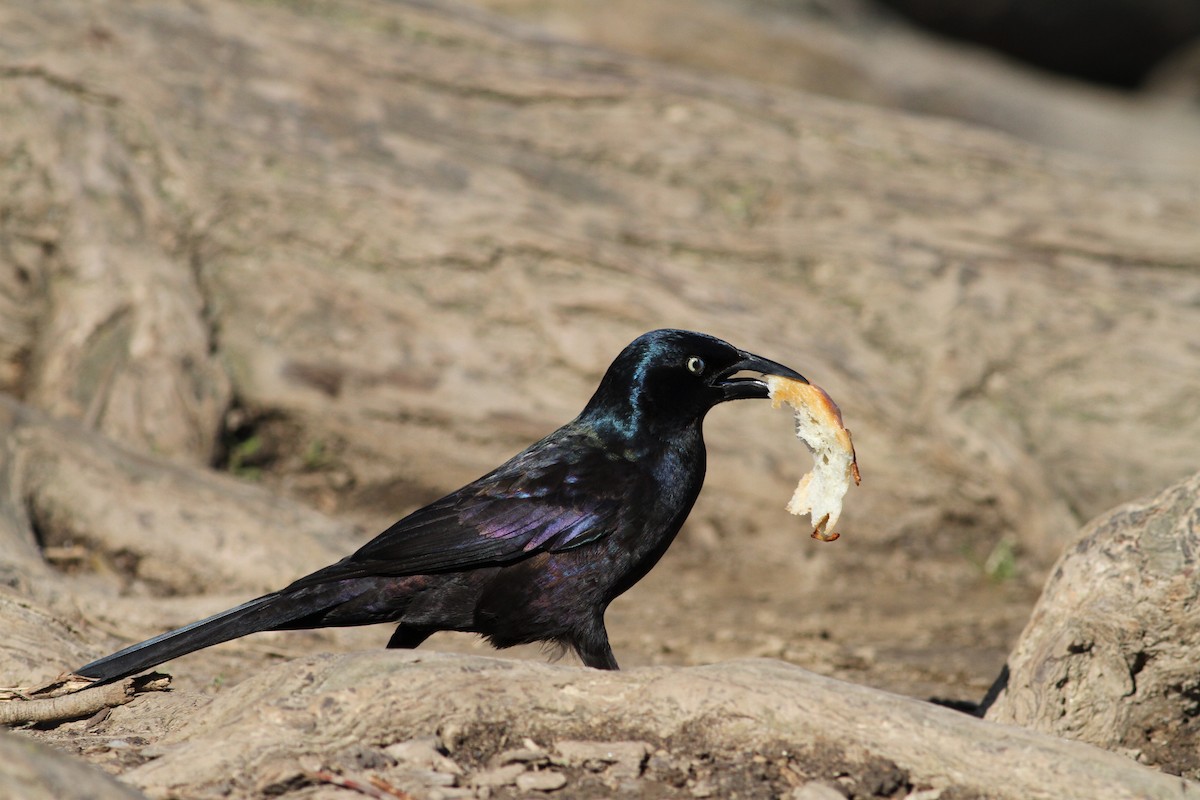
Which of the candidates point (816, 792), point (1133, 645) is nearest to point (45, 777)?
point (816, 792)

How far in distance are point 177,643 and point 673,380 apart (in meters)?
2.00

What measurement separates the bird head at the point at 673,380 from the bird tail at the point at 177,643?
1.51 meters

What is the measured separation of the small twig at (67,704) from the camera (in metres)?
4.04

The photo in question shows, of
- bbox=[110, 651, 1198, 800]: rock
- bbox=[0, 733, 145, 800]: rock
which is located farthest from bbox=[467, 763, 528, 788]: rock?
bbox=[0, 733, 145, 800]: rock

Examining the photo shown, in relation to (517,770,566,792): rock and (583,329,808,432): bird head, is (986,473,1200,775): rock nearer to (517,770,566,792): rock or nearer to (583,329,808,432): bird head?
(583,329,808,432): bird head

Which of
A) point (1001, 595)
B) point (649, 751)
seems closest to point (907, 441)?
point (1001, 595)

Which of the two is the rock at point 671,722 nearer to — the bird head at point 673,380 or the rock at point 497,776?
the rock at point 497,776

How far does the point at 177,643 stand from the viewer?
162 inches

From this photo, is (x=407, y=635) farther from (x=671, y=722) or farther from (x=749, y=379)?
(x=749, y=379)

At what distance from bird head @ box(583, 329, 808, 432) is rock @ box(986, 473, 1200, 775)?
130 centimetres

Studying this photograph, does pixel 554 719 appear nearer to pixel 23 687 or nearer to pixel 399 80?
pixel 23 687

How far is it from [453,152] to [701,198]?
5.58ft

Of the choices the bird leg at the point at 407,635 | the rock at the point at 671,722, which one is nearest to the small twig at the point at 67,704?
the rock at the point at 671,722

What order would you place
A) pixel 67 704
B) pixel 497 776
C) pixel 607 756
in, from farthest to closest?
1. pixel 67 704
2. pixel 607 756
3. pixel 497 776
